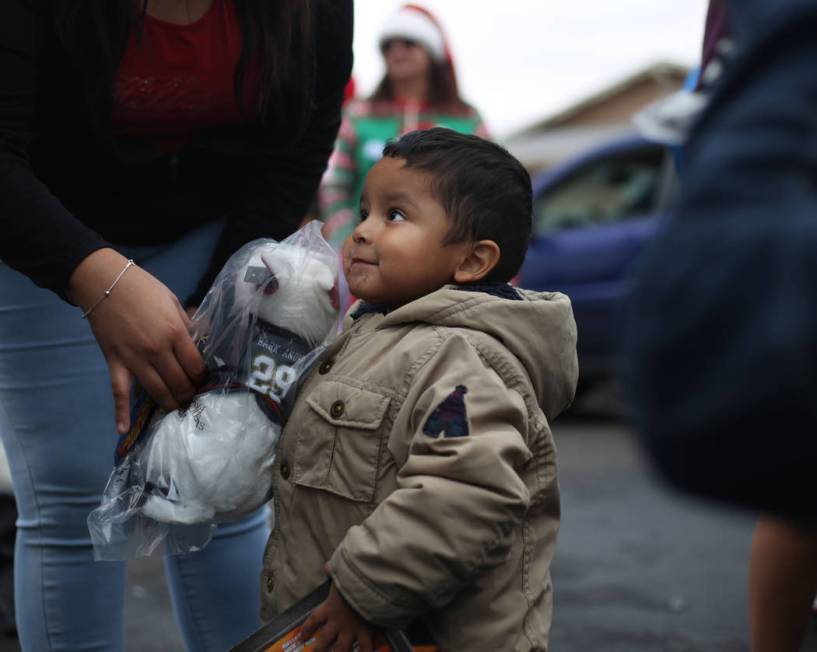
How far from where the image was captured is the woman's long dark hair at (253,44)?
1819 millimetres

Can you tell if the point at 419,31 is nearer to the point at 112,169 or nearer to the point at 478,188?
the point at 112,169

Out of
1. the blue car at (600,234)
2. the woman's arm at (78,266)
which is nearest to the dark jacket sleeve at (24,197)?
the woman's arm at (78,266)

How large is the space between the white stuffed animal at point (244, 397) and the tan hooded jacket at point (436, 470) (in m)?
0.04

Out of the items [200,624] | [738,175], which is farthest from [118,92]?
[738,175]

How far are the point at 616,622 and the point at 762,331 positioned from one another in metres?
2.68

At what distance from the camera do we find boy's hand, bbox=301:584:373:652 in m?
1.59

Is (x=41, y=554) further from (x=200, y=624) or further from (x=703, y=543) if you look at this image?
(x=703, y=543)

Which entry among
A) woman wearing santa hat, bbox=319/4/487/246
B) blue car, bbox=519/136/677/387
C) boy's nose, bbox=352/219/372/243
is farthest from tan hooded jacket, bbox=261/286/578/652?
blue car, bbox=519/136/677/387

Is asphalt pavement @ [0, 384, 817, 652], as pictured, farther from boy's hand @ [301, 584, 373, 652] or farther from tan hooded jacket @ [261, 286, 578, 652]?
boy's hand @ [301, 584, 373, 652]

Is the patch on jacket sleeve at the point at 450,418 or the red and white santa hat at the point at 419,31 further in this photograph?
the red and white santa hat at the point at 419,31

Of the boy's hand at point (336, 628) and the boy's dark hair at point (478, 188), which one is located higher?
the boy's dark hair at point (478, 188)

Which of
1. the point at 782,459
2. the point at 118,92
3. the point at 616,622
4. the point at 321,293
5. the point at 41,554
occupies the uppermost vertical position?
the point at 782,459

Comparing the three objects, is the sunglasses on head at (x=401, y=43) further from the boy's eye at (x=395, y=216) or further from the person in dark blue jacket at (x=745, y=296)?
the person in dark blue jacket at (x=745, y=296)

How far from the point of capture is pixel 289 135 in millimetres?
2127
